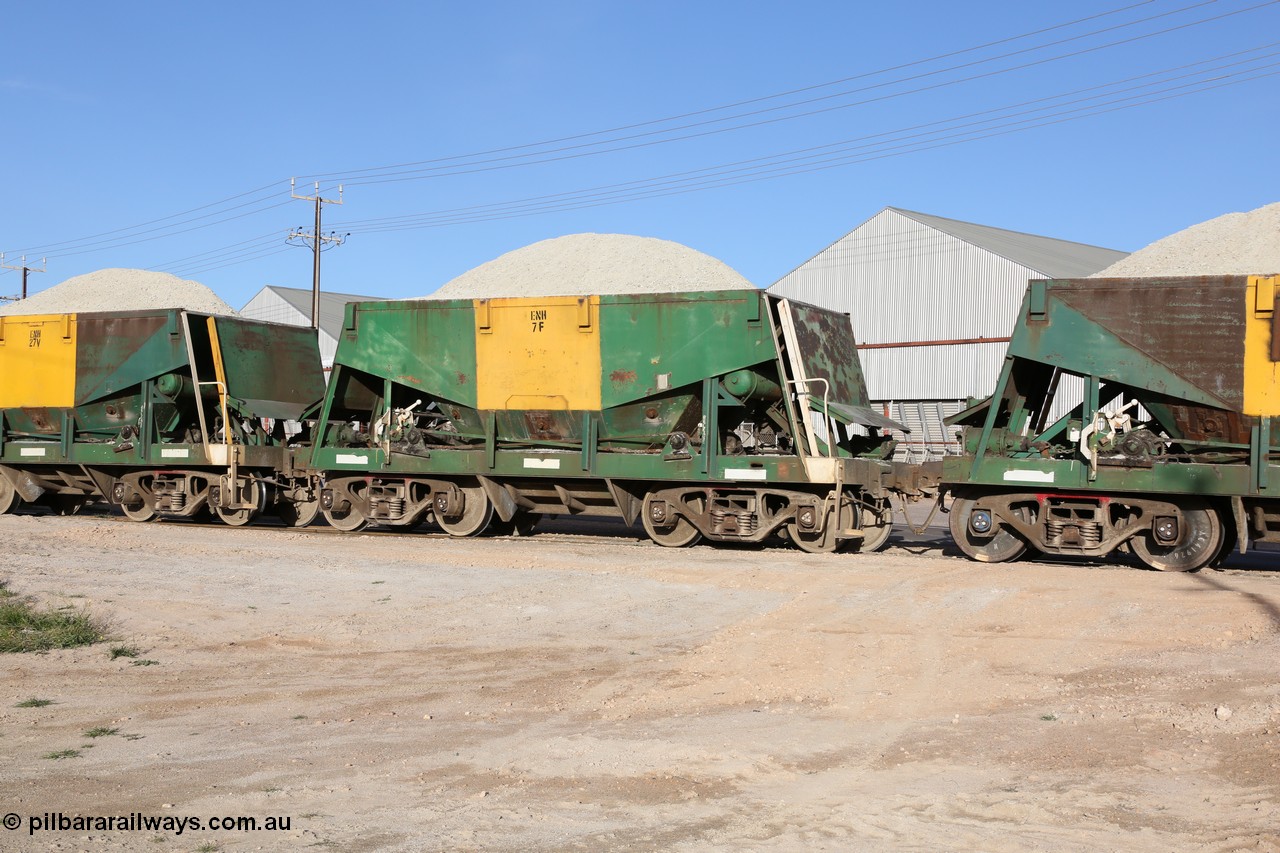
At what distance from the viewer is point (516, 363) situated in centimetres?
1591

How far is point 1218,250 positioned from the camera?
39875 millimetres

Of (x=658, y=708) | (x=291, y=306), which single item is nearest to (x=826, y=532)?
(x=658, y=708)

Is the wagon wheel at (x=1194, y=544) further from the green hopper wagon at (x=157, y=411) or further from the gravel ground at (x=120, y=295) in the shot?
the gravel ground at (x=120, y=295)

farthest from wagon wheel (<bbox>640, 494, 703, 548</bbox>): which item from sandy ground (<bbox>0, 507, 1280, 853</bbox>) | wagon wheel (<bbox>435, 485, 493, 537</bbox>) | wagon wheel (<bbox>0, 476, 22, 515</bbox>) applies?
wagon wheel (<bbox>0, 476, 22, 515</bbox>)

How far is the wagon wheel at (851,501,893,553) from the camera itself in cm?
1495

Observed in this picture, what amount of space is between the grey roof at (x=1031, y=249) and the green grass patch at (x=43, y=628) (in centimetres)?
2944

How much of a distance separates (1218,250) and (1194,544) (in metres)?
31.1

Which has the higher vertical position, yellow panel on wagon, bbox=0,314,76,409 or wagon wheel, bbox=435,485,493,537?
yellow panel on wagon, bbox=0,314,76,409

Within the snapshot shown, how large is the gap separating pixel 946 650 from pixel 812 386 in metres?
6.51

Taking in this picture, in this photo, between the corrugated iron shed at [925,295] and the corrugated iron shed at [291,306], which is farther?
the corrugated iron shed at [291,306]

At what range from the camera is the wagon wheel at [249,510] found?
59.3 feet

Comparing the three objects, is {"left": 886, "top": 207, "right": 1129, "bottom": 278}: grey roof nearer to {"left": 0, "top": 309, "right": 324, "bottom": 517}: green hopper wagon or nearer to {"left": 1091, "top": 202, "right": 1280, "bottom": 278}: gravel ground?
{"left": 1091, "top": 202, "right": 1280, "bottom": 278}: gravel ground

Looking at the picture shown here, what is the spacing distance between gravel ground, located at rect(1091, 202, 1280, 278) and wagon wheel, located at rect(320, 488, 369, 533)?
29.2 m

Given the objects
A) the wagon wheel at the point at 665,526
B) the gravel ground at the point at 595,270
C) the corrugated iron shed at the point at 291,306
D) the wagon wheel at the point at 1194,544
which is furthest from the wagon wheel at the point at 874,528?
the corrugated iron shed at the point at 291,306
